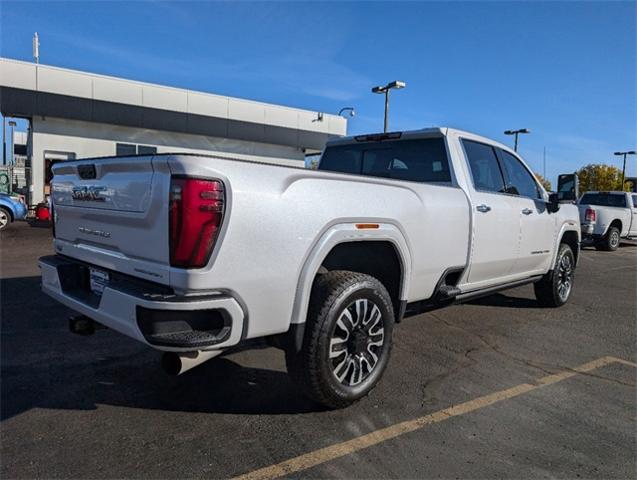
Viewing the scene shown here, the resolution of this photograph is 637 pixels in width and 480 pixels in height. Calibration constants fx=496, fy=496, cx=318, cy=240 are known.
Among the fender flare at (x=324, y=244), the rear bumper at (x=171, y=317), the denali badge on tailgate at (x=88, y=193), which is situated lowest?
the rear bumper at (x=171, y=317)

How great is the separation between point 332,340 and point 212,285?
97cm

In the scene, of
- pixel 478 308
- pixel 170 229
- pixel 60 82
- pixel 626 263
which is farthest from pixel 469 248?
pixel 60 82

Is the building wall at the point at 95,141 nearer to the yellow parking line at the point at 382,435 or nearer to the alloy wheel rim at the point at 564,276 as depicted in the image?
the alloy wheel rim at the point at 564,276

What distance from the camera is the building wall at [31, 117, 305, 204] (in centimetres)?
1823

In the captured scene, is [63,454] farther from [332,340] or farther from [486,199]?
[486,199]

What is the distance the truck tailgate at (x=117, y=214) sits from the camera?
8.59ft

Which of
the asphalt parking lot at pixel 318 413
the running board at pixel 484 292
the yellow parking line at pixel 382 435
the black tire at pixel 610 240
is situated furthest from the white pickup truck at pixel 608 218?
the yellow parking line at pixel 382 435

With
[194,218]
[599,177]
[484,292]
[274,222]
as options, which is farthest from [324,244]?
[599,177]

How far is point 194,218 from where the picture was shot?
249cm

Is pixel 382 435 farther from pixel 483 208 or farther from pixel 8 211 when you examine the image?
pixel 8 211

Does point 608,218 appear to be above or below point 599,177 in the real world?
below

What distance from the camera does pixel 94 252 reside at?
3.18 meters

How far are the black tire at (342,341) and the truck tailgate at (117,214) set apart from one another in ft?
3.20

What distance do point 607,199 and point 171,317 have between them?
702 inches
